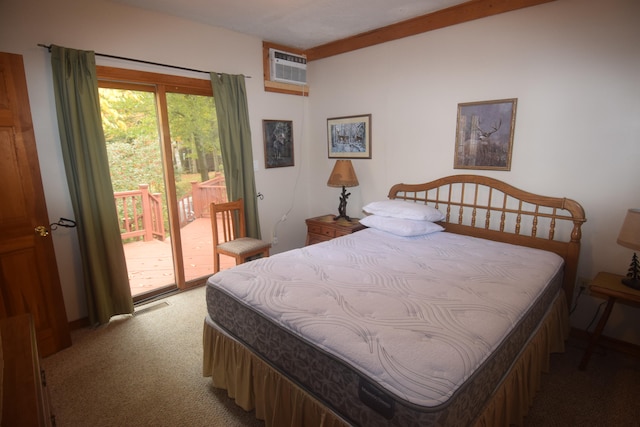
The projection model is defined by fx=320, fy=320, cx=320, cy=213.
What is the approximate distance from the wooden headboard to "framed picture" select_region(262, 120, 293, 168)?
153 centimetres

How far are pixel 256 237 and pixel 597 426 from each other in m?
3.21

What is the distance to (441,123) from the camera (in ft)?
10.3

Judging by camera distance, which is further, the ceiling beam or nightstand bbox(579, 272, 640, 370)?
the ceiling beam

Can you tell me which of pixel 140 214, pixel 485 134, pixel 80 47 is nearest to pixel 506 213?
pixel 485 134

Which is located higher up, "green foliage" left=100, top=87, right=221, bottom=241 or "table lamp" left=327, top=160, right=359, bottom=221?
"green foliage" left=100, top=87, right=221, bottom=241

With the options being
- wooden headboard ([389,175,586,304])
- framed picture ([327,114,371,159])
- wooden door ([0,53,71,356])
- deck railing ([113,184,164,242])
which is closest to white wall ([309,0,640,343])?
wooden headboard ([389,175,586,304])

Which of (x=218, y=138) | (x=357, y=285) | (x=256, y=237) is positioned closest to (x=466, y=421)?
(x=357, y=285)

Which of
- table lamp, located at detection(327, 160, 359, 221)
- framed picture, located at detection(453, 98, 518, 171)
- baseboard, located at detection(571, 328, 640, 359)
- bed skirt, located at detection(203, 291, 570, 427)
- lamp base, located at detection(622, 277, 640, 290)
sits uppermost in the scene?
framed picture, located at detection(453, 98, 518, 171)

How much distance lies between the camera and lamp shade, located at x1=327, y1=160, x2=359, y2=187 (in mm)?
3660

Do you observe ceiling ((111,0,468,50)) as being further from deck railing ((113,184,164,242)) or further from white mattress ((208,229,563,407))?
deck railing ((113,184,164,242))

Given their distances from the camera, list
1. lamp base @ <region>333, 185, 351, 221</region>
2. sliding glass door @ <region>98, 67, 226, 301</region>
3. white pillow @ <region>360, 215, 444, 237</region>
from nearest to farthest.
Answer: white pillow @ <region>360, 215, 444, 237</region> → sliding glass door @ <region>98, 67, 226, 301</region> → lamp base @ <region>333, 185, 351, 221</region>

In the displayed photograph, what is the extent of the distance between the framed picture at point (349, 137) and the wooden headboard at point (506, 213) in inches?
27.2

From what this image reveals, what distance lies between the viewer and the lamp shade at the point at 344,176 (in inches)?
144

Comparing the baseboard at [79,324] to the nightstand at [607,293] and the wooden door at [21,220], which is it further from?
the nightstand at [607,293]
